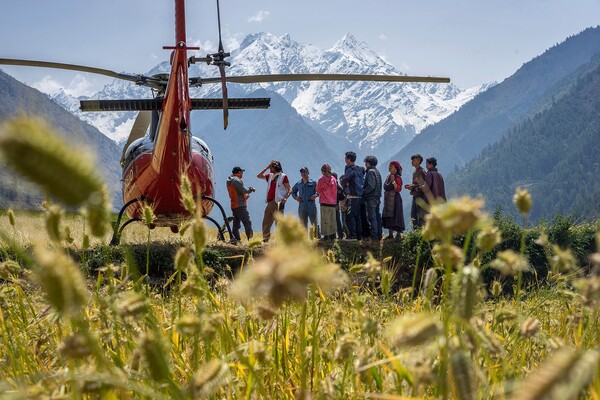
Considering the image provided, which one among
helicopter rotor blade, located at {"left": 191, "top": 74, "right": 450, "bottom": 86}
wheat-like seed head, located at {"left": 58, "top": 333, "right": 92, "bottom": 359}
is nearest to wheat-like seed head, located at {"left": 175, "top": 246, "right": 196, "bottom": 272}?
wheat-like seed head, located at {"left": 58, "top": 333, "right": 92, "bottom": 359}

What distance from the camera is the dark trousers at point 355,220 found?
12.5 meters

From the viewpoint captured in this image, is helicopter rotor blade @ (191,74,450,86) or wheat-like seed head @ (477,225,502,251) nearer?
wheat-like seed head @ (477,225,502,251)

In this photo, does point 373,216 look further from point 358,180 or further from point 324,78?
point 324,78

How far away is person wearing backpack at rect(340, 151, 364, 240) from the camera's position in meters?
12.3

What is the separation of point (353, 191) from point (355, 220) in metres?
0.65

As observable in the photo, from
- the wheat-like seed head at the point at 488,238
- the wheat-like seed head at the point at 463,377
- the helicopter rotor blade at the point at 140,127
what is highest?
the helicopter rotor blade at the point at 140,127

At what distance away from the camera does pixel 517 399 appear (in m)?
0.42

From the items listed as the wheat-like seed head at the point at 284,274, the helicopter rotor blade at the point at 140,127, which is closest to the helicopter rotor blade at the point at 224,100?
the wheat-like seed head at the point at 284,274

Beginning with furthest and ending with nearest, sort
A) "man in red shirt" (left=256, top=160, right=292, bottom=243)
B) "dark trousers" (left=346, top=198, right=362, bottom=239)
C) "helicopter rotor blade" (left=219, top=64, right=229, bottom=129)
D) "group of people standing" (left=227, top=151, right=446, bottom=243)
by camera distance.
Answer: "dark trousers" (left=346, top=198, right=362, bottom=239), "group of people standing" (left=227, top=151, right=446, bottom=243), "man in red shirt" (left=256, top=160, right=292, bottom=243), "helicopter rotor blade" (left=219, top=64, right=229, bottom=129)

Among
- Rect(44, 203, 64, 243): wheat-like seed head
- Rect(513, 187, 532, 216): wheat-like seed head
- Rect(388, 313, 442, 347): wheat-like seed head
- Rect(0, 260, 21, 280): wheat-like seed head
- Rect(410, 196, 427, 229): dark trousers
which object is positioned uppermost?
Rect(44, 203, 64, 243): wheat-like seed head

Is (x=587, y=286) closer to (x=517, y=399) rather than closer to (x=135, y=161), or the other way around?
(x=517, y=399)

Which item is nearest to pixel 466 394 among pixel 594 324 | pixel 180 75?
pixel 594 324

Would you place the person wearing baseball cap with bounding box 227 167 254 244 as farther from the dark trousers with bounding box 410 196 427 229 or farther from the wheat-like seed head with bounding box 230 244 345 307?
the wheat-like seed head with bounding box 230 244 345 307

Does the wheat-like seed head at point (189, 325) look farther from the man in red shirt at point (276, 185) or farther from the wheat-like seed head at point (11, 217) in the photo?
the man in red shirt at point (276, 185)
